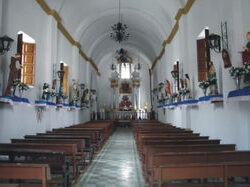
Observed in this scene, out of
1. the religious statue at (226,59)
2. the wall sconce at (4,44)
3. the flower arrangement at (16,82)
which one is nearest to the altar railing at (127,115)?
the flower arrangement at (16,82)

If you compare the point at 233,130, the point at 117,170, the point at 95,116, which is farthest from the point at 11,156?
the point at 95,116

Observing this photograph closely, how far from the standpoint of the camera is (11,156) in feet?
14.8

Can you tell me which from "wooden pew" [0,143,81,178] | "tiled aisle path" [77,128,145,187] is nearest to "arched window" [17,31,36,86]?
"tiled aisle path" [77,128,145,187]

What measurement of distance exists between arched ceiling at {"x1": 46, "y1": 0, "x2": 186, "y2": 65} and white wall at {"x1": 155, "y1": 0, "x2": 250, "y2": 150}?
190 centimetres

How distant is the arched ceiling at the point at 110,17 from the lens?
1259cm

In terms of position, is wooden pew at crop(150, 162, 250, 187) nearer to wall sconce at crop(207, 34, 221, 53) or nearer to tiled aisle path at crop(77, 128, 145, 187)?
tiled aisle path at crop(77, 128, 145, 187)

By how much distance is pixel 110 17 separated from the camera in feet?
55.9

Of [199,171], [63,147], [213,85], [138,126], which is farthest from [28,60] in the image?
[199,171]

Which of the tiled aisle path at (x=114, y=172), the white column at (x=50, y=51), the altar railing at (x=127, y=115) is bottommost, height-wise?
the tiled aisle path at (x=114, y=172)

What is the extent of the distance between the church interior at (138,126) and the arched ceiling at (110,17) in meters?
0.09

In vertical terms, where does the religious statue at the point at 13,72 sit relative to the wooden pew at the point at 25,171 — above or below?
above

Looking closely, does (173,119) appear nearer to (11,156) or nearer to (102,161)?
(102,161)

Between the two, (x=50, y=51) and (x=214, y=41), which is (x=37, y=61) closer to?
(x=50, y=51)

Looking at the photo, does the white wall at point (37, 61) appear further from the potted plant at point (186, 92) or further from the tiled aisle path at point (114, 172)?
the potted plant at point (186, 92)
